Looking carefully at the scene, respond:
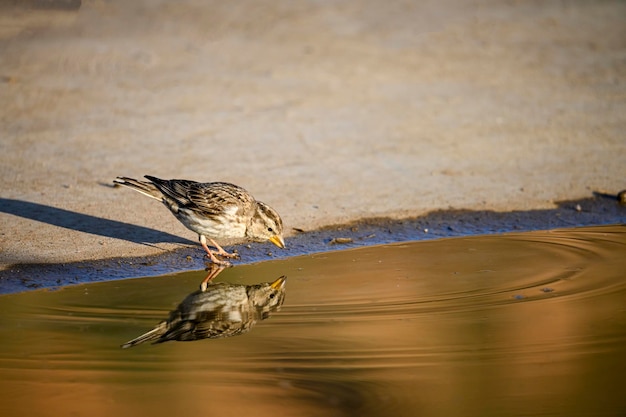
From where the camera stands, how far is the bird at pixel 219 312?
6.52m

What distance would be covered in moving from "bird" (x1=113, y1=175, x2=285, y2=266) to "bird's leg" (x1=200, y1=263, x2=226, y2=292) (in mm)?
51

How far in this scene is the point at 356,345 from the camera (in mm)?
6266

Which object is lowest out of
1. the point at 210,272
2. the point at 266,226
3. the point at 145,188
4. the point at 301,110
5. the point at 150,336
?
the point at 210,272

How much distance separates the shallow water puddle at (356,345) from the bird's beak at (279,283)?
92 millimetres

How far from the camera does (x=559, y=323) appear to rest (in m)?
6.69

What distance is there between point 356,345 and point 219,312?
1234 mm

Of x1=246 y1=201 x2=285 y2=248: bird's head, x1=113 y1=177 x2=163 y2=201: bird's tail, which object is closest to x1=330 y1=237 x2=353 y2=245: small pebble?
x1=246 y1=201 x2=285 y2=248: bird's head

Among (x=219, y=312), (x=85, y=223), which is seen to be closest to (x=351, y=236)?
Answer: (x=219, y=312)

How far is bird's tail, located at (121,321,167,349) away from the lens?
248 inches

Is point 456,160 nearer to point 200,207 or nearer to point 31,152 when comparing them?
point 200,207

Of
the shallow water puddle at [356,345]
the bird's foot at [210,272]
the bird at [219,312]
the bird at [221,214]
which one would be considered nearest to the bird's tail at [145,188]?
the bird at [221,214]

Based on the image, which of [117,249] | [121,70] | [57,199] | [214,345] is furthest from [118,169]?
[214,345]

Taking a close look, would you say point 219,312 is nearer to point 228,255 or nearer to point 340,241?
point 228,255

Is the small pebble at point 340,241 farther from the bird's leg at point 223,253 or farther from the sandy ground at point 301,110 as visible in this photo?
the bird's leg at point 223,253
